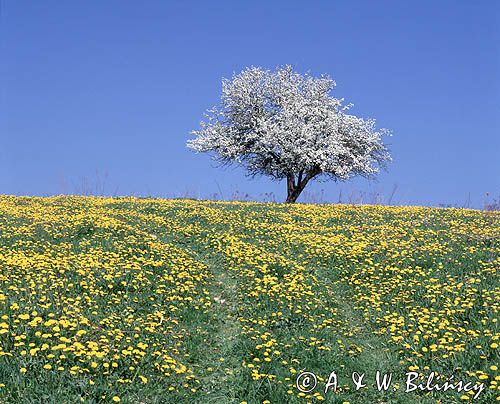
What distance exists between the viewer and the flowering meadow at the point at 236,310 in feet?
36.7

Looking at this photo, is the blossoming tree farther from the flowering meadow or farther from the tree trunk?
the flowering meadow

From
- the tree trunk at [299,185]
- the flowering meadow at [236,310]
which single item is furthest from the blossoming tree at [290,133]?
the flowering meadow at [236,310]

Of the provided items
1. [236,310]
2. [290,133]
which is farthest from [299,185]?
[236,310]

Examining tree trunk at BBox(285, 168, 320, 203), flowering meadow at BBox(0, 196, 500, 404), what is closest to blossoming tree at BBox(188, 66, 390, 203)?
tree trunk at BBox(285, 168, 320, 203)

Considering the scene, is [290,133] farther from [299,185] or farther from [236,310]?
[236,310]

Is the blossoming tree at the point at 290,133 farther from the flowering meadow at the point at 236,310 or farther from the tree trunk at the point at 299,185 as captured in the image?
the flowering meadow at the point at 236,310

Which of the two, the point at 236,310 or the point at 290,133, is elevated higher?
the point at 290,133

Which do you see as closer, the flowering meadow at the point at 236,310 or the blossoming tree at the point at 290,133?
the flowering meadow at the point at 236,310

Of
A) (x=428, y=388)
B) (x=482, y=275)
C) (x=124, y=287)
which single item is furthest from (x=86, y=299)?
(x=482, y=275)

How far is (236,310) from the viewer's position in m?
15.3

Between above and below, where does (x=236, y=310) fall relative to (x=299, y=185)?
below

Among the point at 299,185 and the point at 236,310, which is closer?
the point at 236,310

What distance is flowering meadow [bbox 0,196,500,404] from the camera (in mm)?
11195

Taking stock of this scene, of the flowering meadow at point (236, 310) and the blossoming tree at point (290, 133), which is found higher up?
the blossoming tree at point (290, 133)
